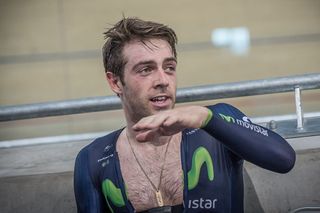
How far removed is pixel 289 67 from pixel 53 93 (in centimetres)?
245

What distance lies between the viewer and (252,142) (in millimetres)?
Answer: 1638

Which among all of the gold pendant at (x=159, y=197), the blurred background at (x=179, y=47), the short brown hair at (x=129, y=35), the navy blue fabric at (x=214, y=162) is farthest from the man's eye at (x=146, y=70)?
the blurred background at (x=179, y=47)

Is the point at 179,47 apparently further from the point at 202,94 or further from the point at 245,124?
the point at 245,124

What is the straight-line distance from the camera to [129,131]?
2.11 m

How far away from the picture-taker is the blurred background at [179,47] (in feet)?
15.3

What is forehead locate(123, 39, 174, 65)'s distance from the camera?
1884mm

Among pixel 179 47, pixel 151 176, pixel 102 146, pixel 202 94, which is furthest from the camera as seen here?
pixel 179 47

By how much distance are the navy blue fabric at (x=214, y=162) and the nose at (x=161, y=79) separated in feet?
0.73

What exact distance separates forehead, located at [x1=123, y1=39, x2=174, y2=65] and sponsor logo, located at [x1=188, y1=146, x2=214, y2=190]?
431 mm

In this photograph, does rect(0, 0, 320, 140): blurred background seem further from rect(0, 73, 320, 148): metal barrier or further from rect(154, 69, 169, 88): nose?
rect(154, 69, 169, 88): nose

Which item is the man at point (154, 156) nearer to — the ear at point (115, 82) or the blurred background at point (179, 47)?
the ear at point (115, 82)

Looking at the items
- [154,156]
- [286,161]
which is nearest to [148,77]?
[154,156]

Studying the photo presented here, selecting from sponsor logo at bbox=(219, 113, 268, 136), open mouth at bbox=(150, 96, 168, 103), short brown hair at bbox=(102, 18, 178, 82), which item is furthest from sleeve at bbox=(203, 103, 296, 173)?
short brown hair at bbox=(102, 18, 178, 82)

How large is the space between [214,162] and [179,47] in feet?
9.39
